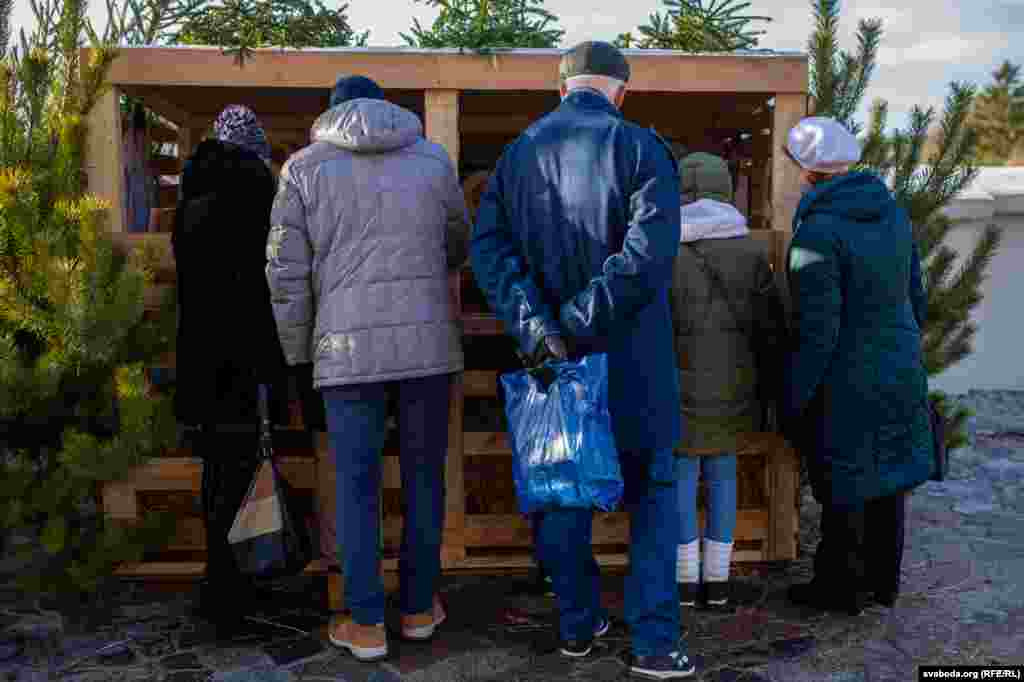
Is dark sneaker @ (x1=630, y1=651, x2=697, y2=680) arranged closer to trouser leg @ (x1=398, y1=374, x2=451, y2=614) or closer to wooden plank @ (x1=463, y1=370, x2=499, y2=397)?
trouser leg @ (x1=398, y1=374, x2=451, y2=614)

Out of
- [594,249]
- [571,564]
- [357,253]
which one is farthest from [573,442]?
[357,253]

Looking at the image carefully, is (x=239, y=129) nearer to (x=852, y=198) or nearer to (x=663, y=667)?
(x=852, y=198)

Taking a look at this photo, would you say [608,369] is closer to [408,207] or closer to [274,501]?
[408,207]

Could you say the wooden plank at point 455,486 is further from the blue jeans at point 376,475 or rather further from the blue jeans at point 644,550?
the blue jeans at point 644,550

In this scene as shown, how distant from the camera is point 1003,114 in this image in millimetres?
25000

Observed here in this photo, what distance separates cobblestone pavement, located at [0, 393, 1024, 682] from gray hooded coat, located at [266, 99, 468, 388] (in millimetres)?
1058

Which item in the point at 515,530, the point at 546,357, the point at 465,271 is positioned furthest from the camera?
the point at 465,271

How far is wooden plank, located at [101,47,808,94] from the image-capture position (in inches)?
164

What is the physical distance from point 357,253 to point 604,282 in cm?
87

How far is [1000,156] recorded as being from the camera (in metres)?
21.8

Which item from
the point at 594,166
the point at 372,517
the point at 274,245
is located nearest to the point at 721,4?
the point at 594,166

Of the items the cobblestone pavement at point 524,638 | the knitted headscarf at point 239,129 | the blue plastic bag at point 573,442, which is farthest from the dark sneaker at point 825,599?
the knitted headscarf at point 239,129

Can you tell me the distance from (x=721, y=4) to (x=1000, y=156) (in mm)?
19890

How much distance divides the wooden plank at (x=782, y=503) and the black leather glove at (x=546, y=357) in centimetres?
170
